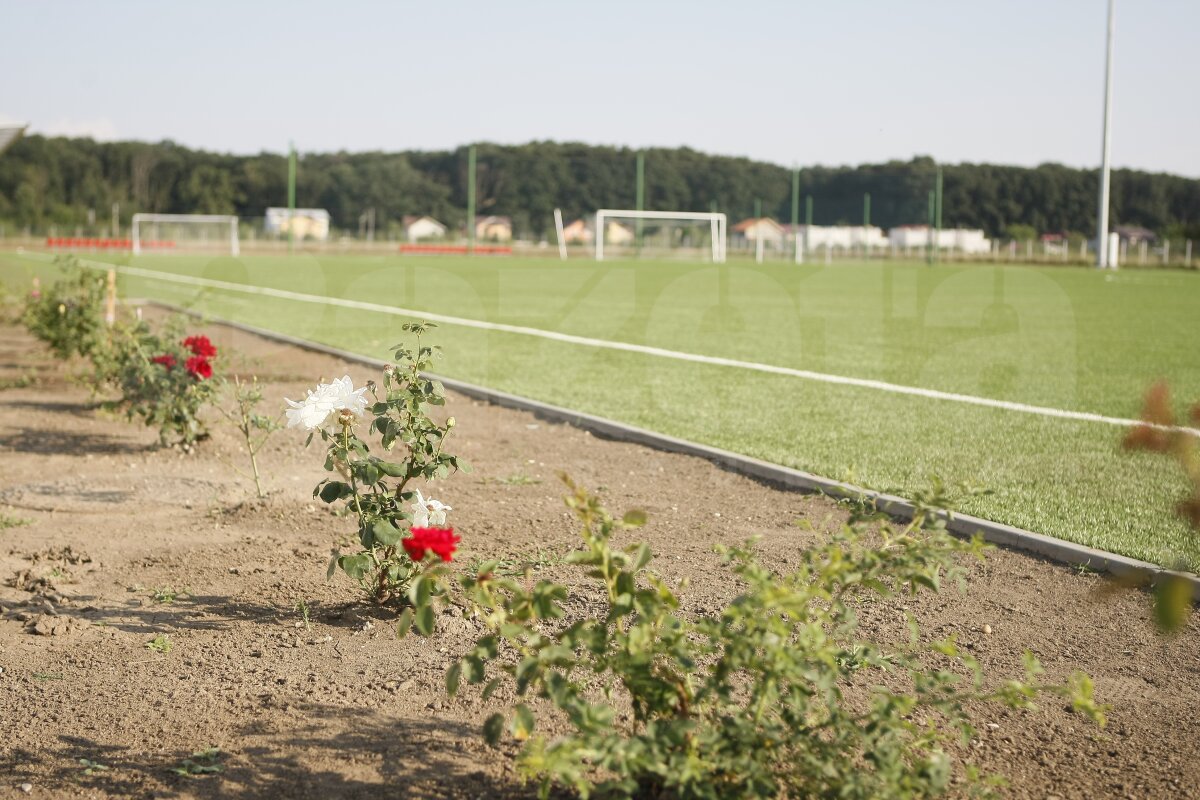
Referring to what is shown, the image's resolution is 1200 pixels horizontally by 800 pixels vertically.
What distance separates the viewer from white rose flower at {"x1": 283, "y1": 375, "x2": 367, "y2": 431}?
3.30 m

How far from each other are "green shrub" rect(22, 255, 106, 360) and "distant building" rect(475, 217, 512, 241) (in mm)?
39990

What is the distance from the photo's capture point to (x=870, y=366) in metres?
10.3

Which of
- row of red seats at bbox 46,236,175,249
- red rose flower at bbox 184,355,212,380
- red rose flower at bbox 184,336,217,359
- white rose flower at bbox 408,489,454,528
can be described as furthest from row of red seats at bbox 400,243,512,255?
white rose flower at bbox 408,489,454,528

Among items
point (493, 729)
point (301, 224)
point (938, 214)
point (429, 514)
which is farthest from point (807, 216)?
point (493, 729)

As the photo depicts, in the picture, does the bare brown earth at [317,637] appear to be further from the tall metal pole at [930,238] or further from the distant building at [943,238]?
the distant building at [943,238]

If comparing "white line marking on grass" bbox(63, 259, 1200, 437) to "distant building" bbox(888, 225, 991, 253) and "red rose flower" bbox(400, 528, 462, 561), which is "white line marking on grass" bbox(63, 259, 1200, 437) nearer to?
"red rose flower" bbox(400, 528, 462, 561)

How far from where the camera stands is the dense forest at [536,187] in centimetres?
5347

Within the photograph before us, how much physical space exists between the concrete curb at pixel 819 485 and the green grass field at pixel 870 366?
16cm

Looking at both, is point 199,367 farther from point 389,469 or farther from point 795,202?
point 795,202

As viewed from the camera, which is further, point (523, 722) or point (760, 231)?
point (760, 231)

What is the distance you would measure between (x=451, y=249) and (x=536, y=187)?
1041 cm

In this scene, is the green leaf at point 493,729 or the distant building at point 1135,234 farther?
the distant building at point 1135,234

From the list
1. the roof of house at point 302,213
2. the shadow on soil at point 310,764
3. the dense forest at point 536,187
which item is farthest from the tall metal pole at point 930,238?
the shadow on soil at point 310,764

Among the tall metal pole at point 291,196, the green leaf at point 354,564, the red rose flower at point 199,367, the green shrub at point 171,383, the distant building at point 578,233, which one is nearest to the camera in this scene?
the green leaf at point 354,564
